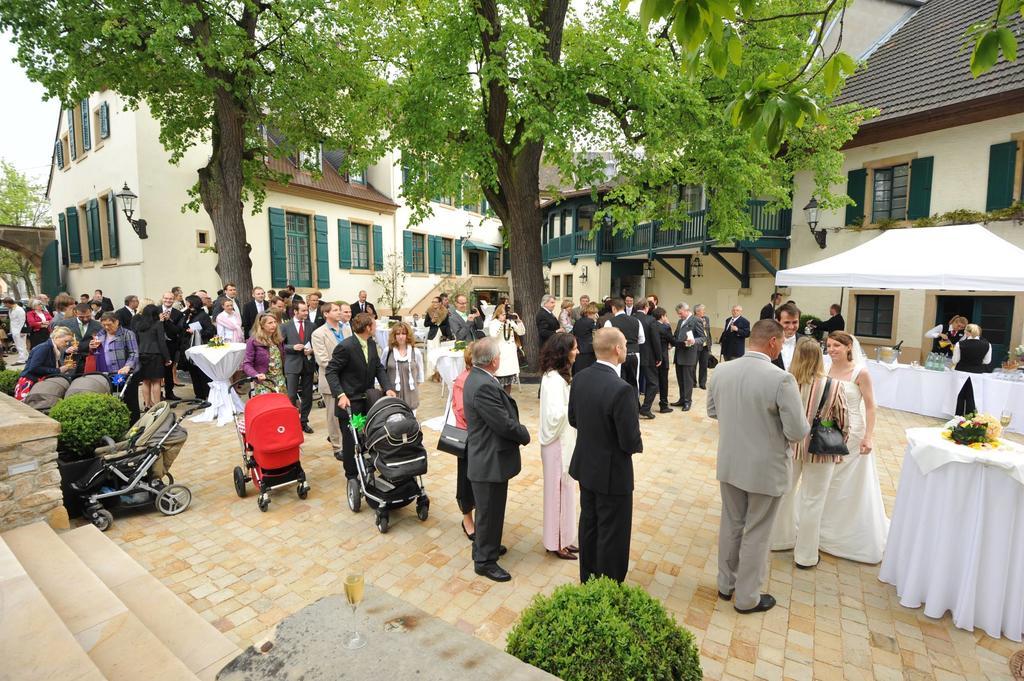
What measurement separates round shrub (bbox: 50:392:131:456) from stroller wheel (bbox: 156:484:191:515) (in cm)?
79

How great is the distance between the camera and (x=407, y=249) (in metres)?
23.7

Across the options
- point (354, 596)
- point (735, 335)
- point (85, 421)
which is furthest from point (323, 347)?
point (735, 335)

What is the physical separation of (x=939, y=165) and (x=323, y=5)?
15001 mm

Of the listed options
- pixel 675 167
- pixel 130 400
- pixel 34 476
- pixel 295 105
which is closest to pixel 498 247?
pixel 295 105

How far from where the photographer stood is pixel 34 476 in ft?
13.4

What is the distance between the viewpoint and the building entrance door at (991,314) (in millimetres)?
11859

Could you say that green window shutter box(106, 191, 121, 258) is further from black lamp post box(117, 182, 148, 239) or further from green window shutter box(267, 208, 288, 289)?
green window shutter box(267, 208, 288, 289)

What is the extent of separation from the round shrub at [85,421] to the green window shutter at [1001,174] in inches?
666

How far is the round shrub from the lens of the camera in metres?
4.86

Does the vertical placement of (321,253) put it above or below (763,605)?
above

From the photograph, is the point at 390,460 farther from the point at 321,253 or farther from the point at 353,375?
the point at 321,253

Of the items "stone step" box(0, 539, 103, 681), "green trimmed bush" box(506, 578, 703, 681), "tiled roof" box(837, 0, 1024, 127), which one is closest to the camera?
"green trimmed bush" box(506, 578, 703, 681)

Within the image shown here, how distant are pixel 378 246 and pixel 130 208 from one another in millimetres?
9859

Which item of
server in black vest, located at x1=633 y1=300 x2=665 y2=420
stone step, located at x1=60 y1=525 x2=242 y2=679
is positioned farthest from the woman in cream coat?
server in black vest, located at x1=633 y1=300 x2=665 y2=420
